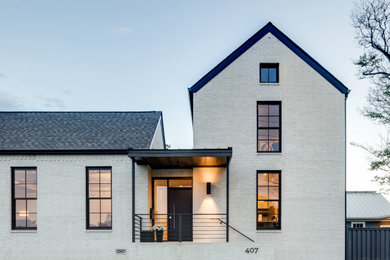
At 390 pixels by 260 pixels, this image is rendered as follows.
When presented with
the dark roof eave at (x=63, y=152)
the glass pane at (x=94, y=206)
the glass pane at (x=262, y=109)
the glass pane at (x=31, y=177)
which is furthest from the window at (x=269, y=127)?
the glass pane at (x=31, y=177)

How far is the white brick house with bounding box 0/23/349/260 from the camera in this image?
9680 mm

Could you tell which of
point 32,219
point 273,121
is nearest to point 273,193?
point 273,121

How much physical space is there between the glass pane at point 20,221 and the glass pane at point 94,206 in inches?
101

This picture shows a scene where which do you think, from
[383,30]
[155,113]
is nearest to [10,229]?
[155,113]

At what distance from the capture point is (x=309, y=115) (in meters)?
10.0

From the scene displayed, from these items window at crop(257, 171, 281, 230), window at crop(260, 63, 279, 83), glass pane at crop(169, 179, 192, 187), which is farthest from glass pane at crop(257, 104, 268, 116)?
glass pane at crop(169, 179, 192, 187)

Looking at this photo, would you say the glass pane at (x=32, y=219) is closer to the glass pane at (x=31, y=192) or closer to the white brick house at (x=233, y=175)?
the white brick house at (x=233, y=175)

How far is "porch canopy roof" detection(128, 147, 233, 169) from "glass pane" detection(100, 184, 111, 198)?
1.55 meters

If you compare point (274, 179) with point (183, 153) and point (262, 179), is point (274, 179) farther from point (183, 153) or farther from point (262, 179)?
point (183, 153)

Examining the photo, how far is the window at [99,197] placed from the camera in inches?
393

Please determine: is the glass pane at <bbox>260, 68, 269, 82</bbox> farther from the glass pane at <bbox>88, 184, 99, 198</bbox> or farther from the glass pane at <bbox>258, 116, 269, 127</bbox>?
the glass pane at <bbox>88, 184, 99, 198</bbox>

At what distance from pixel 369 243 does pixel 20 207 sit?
44.0 ft

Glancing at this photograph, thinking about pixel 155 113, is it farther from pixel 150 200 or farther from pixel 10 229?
pixel 10 229

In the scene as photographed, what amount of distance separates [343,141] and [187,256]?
23.1 feet
